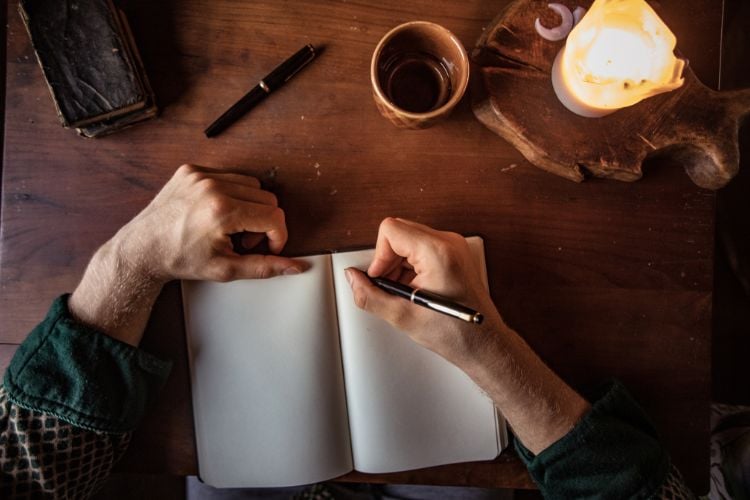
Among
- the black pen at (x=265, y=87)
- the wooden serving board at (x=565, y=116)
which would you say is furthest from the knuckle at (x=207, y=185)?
the wooden serving board at (x=565, y=116)

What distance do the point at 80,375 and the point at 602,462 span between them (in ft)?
2.57

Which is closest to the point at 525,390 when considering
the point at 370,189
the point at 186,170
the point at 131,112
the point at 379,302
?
the point at 379,302

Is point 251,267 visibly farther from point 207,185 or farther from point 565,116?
point 565,116

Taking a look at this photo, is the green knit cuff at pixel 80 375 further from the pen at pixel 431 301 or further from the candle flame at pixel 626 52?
the candle flame at pixel 626 52

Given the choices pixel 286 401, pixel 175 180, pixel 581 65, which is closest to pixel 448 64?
pixel 581 65

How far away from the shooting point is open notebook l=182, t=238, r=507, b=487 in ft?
2.62

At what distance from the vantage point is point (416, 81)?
784mm

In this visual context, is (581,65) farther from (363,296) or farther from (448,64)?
(363,296)

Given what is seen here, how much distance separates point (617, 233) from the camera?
0.82m

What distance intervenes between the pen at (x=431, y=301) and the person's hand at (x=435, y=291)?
0.01 metres

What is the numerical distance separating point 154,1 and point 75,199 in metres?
0.36

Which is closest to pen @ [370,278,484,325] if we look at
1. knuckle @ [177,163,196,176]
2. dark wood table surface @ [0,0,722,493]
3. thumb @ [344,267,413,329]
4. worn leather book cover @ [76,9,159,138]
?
thumb @ [344,267,413,329]

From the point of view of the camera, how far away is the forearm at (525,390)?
0.72 meters

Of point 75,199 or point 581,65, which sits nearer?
point 581,65
